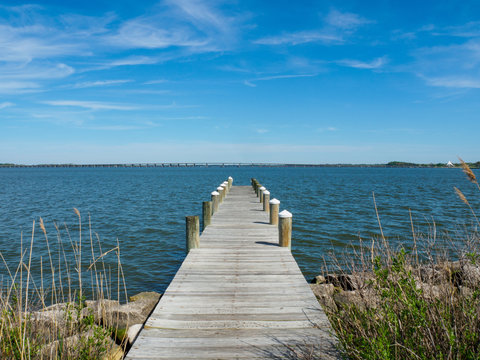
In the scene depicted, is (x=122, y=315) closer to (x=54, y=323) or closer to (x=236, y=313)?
(x=54, y=323)

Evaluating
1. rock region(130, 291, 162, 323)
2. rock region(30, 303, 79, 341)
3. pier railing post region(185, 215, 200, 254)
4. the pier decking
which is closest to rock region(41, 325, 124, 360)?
rock region(30, 303, 79, 341)

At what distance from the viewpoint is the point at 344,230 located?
1753 cm

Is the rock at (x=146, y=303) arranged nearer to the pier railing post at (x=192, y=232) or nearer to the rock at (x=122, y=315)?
the rock at (x=122, y=315)

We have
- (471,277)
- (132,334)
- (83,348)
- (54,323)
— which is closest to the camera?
(83,348)

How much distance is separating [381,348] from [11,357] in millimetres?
3780

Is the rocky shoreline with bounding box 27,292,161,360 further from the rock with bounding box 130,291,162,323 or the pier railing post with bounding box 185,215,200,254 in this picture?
the pier railing post with bounding box 185,215,200,254

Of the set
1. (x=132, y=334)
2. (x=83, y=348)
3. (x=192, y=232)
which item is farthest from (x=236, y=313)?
(x=192, y=232)

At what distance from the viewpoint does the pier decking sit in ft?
12.9

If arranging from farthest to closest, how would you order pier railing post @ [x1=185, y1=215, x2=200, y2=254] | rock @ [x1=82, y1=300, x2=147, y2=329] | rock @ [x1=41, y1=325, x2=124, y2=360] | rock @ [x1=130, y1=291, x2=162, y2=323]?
pier railing post @ [x1=185, y1=215, x2=200, y2=254], rock @ [x1=130, y1=291, x2=162, y2=323], rock @ [x1=82, y1=300, x2=147, y2=329], rock @ [x1=41, y1=325, x2=124, y2=360]

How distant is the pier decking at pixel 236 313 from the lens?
393cm

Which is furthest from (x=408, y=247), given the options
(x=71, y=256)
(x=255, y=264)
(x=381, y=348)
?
(x=71, y=256)

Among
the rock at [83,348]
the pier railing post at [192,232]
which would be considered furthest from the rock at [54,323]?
the pier railing post at [192,232]

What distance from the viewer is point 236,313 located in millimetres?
4863

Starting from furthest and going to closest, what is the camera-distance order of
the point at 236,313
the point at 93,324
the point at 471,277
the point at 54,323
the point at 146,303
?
1. the point at 146,303
2. the point at 471,277
3. the point at 236,313
4. the point at 54,323
5. the point at 93,324
